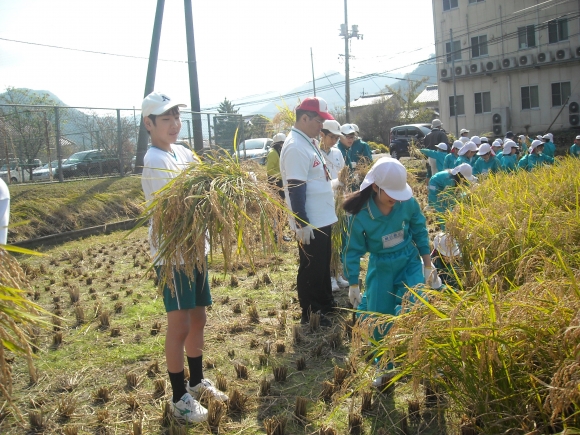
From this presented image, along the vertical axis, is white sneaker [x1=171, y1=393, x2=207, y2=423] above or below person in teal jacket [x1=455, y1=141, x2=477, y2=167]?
below

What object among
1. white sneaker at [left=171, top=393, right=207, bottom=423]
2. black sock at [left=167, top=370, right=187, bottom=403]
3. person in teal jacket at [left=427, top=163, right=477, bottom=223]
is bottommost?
white sneaker at [left=171, top=393, right=207, bottom=423]

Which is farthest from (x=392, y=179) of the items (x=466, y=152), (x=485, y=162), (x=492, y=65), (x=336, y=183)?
(x=492, y=65)

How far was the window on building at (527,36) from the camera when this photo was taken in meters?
35.8

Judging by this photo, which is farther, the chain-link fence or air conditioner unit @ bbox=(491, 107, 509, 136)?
air conditioner unit @ bbox=(491, 107, 509, 136)

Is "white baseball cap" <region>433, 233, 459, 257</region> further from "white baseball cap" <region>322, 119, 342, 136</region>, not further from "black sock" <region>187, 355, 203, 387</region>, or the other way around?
"black sock" <region>187, 355, 203, 387</region>

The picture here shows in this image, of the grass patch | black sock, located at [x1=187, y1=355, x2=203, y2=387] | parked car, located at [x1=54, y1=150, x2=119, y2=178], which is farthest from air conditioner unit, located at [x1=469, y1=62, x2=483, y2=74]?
black sock, located at [x1=187, y1=355, x2=203, y2=387]

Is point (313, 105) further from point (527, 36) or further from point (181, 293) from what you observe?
point (527, 36)

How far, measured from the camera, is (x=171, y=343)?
3.57 m

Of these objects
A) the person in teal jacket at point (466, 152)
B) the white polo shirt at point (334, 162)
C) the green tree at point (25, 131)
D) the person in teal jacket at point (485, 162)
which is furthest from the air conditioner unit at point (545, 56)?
the white polo shirt at point (334, 162)

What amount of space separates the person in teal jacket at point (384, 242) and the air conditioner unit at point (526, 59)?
35.7m

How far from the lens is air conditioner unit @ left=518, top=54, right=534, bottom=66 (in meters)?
35.7

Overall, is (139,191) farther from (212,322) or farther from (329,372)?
(329,372)

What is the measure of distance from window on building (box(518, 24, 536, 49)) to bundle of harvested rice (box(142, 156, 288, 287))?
37.4m

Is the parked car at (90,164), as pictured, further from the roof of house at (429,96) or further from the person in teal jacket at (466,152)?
the roof of house at (429,96)
